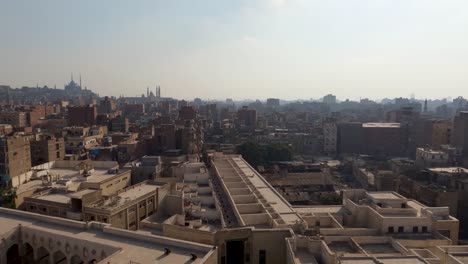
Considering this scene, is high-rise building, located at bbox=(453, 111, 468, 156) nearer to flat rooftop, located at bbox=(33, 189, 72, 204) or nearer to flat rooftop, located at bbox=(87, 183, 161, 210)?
flat rooftop, located at bbox=(87, 183, 161, 210)

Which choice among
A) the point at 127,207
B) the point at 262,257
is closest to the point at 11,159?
the point at 127,207

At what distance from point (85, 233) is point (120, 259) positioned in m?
5.65

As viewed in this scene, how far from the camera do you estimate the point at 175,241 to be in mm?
24750

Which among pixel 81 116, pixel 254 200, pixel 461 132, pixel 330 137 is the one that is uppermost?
pixel 81 116

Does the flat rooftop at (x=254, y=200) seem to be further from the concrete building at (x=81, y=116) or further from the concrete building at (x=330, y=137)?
the concrete building at (x=81, y=116)

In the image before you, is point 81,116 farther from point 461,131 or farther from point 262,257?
point 461,131

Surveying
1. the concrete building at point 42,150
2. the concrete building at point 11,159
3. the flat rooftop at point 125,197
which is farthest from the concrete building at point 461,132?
the concrete building at point 11,159

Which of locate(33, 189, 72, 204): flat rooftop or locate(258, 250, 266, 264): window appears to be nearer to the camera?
locate(258, 250, 266, 264): window

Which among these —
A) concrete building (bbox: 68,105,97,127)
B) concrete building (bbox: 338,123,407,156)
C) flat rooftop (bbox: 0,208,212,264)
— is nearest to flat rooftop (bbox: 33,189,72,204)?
flat rooftop (bbox: 0,208,212,264)

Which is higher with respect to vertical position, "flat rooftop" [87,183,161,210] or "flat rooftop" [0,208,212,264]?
Answer: "flat rooftop" [0,208,212,264]

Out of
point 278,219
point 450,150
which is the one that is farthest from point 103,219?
point 450,150

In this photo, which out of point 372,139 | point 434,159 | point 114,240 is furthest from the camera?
point 372,139

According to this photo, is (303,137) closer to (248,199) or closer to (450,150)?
(450,150)

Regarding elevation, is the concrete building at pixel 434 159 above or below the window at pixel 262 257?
above
